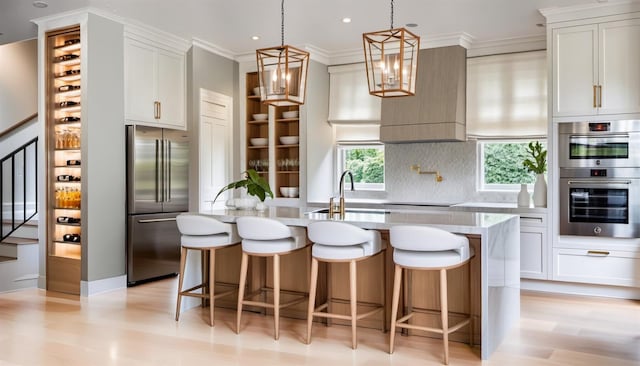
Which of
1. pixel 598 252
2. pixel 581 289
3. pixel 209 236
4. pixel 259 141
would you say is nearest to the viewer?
pixel 209 236

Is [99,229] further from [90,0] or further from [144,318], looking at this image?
[90,0]

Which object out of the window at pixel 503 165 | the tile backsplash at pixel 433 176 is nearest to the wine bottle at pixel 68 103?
the tile backsplash at pixel 433 176

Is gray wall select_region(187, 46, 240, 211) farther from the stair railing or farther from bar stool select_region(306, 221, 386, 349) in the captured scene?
bar stool select_region(306, 221, 386, 349)

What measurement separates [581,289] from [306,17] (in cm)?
384

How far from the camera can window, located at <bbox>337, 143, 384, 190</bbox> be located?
7.24 metres

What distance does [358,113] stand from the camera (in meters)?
7.03

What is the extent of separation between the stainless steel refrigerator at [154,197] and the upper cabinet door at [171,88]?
207mm

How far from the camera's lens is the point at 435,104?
617cm

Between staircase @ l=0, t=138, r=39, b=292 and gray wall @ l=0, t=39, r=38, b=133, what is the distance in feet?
1.71

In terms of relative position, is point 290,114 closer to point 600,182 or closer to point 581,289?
point 600,182

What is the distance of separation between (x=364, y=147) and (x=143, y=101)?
2.88 m

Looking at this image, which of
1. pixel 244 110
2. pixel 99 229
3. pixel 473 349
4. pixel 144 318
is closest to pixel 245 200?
pixel 144 318

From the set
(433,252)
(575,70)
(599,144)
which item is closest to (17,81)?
(433,252)

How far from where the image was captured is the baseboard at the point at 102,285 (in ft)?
17.5
